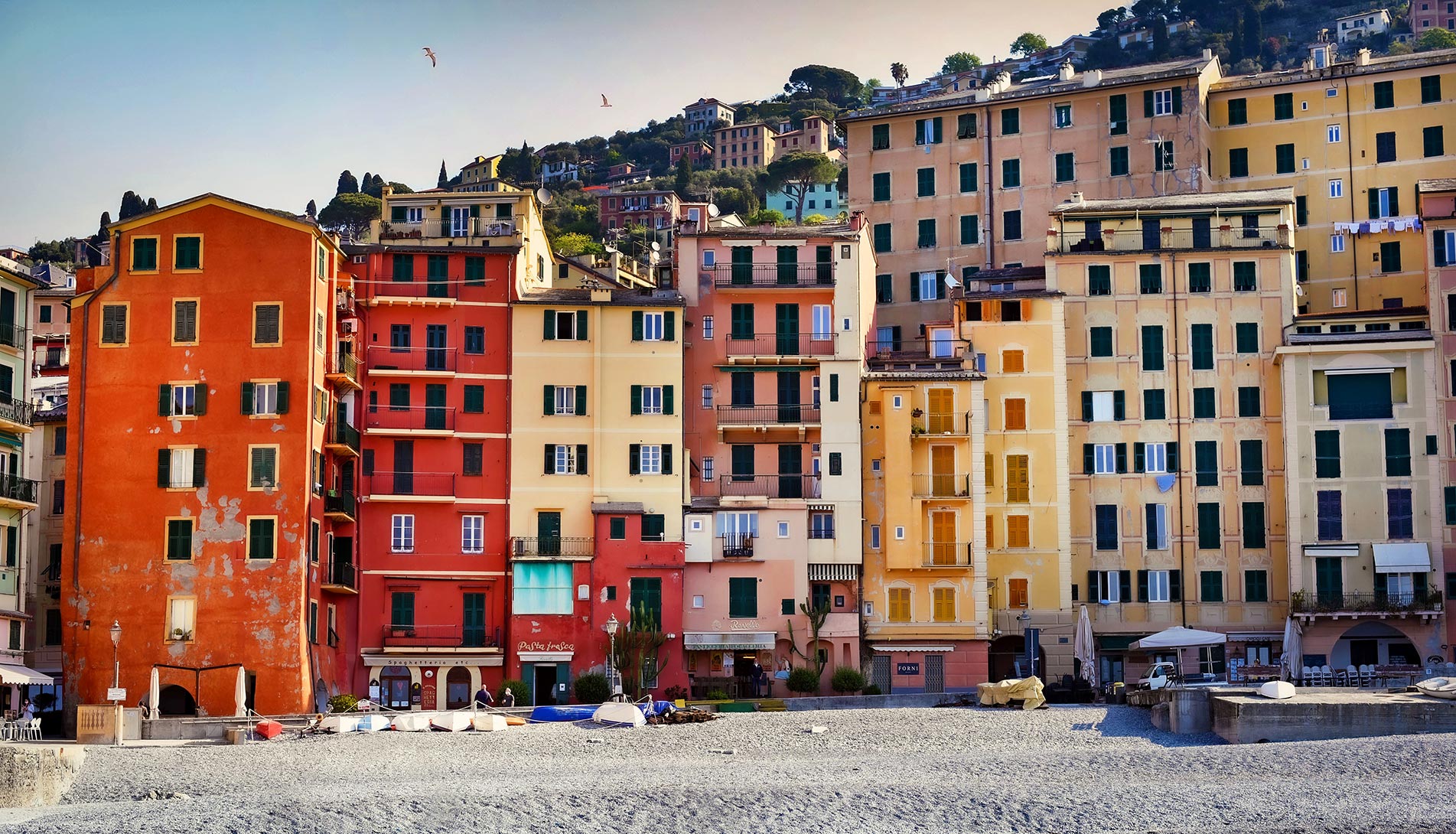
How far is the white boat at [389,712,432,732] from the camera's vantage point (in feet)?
207

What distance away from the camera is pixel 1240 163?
3802 inches

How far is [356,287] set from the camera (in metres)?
81.4

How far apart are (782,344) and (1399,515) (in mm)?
23840

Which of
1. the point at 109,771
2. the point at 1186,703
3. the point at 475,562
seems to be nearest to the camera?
the point at 109,771

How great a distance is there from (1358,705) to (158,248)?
143 ft

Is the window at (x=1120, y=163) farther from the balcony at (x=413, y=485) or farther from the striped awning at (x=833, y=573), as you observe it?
the balcony at (x=413, y=485)

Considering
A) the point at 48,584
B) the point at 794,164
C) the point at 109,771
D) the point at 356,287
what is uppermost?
the point at 794,164

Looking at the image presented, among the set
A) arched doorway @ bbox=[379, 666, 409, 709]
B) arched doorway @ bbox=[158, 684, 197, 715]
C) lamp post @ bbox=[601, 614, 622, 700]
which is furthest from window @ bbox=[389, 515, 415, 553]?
arched doorway @ bbox=[158, 684, 197, 715]

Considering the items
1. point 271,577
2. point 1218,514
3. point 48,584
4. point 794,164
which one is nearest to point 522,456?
point 271,577

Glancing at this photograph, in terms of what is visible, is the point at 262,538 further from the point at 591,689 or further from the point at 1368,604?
the point at 1368,604

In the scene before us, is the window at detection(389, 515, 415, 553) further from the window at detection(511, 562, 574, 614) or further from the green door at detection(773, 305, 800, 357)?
the green door at detection(773, 305, 800, 357)

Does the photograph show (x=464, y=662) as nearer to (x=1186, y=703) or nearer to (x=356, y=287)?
(x=356, y=287)

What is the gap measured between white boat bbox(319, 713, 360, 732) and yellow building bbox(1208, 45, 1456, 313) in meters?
46.6

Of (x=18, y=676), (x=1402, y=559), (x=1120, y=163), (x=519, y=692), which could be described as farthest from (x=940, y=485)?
(x=18, y=676)
